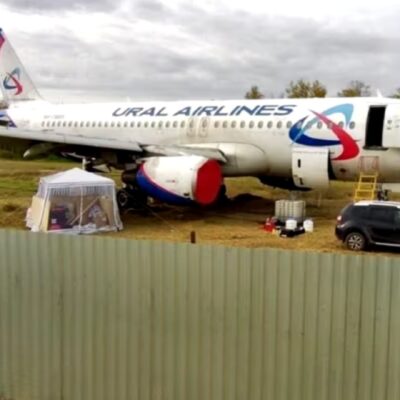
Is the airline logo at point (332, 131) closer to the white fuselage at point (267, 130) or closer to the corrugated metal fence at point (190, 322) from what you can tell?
the white fuselage at point (267, 130)

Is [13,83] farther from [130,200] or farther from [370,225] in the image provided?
[370,225]

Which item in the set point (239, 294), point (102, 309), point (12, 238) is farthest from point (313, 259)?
point (12, 238)

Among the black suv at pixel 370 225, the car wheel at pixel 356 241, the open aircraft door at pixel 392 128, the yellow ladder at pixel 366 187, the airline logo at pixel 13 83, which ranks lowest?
the car wheel at pixel 356 241

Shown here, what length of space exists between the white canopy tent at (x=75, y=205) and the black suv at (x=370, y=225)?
7126mm

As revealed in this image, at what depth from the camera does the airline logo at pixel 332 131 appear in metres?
20.6

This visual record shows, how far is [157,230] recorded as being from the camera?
67.8 feet

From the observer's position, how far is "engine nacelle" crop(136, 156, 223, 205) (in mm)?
20484

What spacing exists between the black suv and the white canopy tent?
7.13 metres

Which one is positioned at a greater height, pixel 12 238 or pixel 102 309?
pixel 12 238

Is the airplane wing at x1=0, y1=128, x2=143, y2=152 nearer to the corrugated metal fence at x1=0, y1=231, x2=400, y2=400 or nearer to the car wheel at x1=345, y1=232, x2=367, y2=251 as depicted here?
the car wheel at x1=345, y1=232, x2=367, y2=251

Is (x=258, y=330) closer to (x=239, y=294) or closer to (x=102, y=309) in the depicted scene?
(x=239, y=294)

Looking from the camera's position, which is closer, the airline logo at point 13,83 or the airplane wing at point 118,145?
the airplane wing at point 118,145

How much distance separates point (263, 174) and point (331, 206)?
184 inches

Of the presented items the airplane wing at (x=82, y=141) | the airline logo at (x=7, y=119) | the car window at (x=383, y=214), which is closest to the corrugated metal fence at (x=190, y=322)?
the car window at (x=383, y=214)
